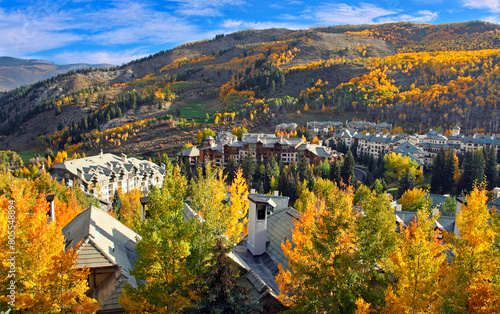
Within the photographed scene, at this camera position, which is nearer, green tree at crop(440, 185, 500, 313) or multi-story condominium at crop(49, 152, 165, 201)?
green tree at crop(440, 185, 500, 313)

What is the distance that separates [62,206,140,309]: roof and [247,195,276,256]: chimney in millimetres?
5127

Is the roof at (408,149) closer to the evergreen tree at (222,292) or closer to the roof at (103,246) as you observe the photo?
the roof at (103,246)

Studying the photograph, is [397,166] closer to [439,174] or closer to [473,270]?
[439,174]

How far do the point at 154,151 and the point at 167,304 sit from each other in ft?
318

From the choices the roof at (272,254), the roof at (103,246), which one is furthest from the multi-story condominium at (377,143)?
the roof at (103,246)

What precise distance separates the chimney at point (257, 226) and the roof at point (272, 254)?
37cm

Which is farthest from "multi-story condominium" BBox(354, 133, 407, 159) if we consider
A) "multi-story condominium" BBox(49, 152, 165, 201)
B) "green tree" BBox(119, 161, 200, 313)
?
"green tree" BBox(119, 161, 200, 313)

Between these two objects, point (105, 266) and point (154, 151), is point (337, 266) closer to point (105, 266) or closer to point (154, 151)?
point (105, 266)

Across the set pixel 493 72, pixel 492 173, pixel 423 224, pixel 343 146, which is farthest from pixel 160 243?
pixel 493 72

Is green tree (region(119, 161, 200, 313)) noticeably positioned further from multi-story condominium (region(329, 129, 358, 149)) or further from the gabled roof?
multi-story condominium (region(329, 129, 358, 149))

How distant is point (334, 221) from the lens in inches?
367

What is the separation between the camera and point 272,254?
45.8 ft

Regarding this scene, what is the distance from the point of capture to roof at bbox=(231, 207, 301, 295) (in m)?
12.7

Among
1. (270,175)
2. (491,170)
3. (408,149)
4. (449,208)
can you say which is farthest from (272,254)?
(408,149)
